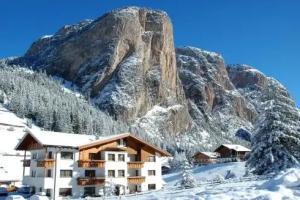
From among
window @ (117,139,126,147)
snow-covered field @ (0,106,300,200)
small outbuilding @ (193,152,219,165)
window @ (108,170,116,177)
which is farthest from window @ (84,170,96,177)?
small outbuilding @ (193,152,219,165)

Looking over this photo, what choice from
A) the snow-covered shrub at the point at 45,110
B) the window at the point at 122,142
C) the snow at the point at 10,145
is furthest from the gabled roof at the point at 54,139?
the snow-covered shrub at the point at 45,110

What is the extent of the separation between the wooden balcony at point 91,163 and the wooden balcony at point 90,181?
187 cm

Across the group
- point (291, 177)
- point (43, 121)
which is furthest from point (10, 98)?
point (291, 177)

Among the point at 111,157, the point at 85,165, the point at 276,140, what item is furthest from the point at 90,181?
the point at 276,140

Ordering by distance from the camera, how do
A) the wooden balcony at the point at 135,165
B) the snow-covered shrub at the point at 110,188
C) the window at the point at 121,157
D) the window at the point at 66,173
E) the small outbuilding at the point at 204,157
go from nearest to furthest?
1. the snow-covered shrub at the point at 110,188
2. the window at the point at 66,173
3. the window at the point at 121,157
4. the wooden balcony at the point at 135,165
5. the small outbuilding at the point at 204,157

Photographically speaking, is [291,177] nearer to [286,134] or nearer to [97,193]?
[286,134]

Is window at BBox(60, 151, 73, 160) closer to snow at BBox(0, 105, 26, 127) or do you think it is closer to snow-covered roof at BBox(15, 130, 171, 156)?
snow-covered roof at BBox(15, 130, 171, 156)

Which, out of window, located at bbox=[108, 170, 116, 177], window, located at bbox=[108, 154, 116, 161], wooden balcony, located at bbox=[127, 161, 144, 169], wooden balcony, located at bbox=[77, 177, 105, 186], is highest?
window, located at bbox=[108, 154, 116, 161]

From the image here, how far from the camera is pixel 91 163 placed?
58281mm

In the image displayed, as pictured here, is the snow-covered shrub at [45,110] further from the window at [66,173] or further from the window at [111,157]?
the window at [66,173]

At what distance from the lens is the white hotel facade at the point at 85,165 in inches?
2170

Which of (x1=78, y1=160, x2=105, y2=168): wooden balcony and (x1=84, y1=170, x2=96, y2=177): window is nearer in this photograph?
(x1=78, y1=160, x2=105, y2=168): wooden balcony

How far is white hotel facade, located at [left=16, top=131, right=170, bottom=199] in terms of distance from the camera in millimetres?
55125

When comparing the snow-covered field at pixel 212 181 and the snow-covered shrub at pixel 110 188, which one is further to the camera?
the snow-covered shrub at pixel 110 188
